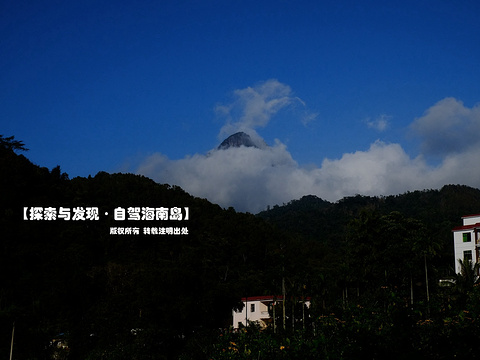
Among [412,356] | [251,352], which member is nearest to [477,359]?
[412,356]

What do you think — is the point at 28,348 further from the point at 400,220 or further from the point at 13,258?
the point at 400,220

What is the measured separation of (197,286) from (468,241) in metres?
22.3

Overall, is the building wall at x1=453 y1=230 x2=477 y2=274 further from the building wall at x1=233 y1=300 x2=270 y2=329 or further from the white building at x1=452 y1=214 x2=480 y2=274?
the building wall at x1=233 y1=300 x2=270 y2=329

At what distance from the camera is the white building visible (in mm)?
35625

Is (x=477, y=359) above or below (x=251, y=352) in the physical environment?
above

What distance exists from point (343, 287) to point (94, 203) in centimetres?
4476

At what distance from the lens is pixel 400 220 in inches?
1599

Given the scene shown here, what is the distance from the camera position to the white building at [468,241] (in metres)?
35.6

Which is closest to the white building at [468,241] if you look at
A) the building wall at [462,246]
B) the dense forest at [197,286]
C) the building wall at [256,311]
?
the building wall at [462,246]

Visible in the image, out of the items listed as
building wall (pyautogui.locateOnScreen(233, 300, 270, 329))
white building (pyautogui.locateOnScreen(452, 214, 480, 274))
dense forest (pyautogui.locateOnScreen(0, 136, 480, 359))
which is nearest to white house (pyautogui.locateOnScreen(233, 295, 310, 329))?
building wall (pyautogui.locateOnScreen(233, 300, 270, 329))

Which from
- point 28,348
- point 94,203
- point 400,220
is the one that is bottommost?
point 28,348

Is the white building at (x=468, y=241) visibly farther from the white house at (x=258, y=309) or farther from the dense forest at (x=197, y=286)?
the white house at (x=258, y=309)

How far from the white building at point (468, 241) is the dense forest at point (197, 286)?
6.61 ft

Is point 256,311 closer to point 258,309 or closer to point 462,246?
point 258,309
